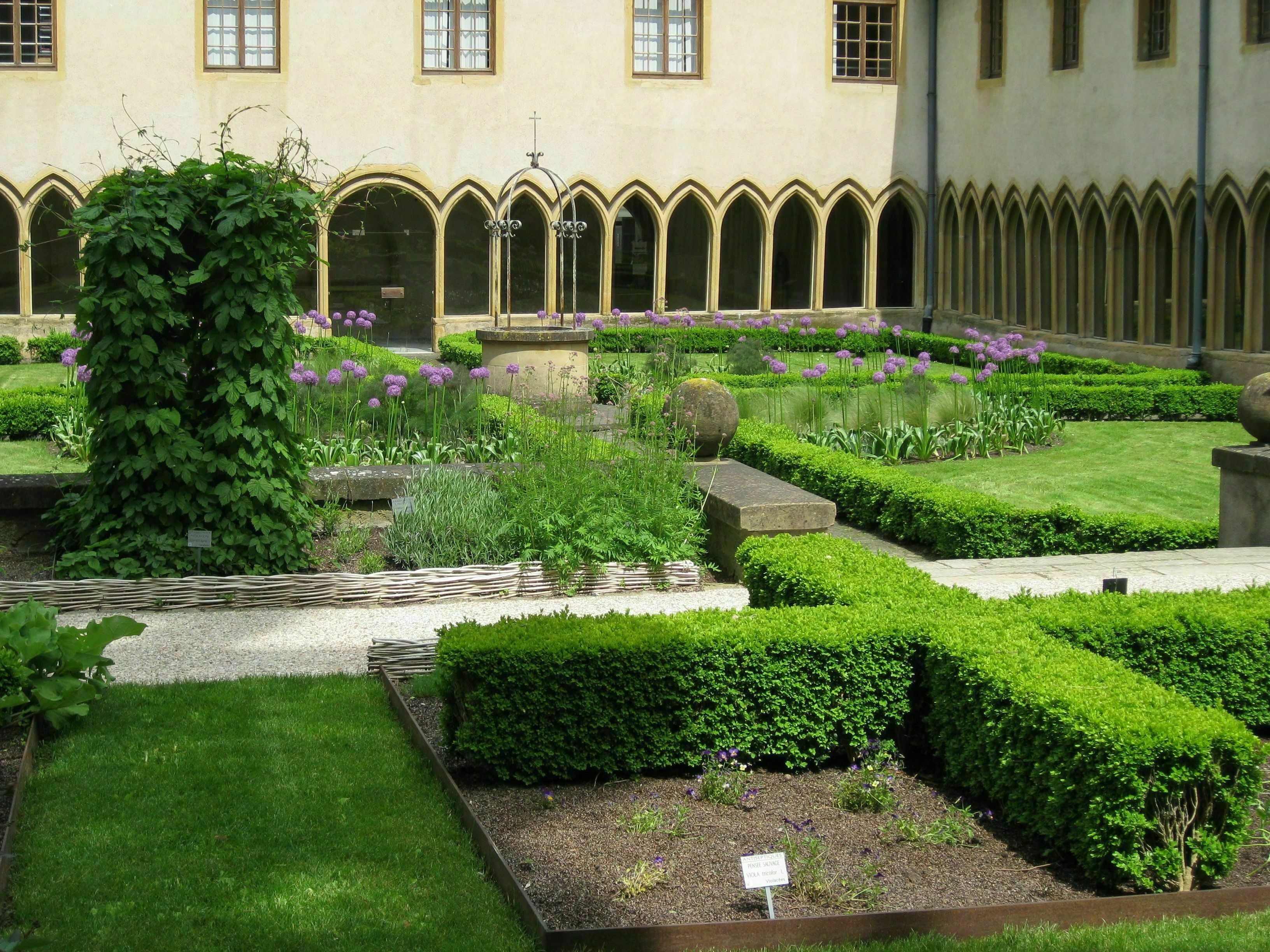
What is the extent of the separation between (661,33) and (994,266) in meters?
5.95

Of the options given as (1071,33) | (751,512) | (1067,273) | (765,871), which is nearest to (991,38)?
(1071,33)

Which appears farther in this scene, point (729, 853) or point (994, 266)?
point (994, 266)

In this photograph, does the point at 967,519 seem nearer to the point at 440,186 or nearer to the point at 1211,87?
the point at 1211,87

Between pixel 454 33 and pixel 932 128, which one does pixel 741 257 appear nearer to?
pixel 932 128

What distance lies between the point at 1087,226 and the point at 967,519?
11.7 metres

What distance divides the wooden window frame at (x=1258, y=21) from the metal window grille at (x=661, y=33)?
869cm

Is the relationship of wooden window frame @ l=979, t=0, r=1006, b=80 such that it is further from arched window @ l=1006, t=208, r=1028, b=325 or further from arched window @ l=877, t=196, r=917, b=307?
arched window @ l=877, t=196, r=917, b=307

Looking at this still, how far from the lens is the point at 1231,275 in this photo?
16500mm

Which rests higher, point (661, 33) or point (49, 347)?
point (661, 33)

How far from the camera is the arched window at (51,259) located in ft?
68.2

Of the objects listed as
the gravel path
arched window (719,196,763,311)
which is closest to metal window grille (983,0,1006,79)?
arched window (719,196,763,311)

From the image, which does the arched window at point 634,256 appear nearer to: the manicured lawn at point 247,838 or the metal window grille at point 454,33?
the metal window grille at point 454,33

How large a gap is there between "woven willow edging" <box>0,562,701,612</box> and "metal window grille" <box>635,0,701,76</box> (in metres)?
16.3

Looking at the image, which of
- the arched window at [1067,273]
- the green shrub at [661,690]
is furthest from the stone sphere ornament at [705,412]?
the arched window at [1067,273]
